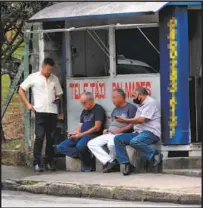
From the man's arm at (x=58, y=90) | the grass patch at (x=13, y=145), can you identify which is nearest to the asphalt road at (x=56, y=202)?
the man's arm at (x=58, y=90)

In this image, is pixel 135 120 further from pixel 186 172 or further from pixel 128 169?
pixel 186 172

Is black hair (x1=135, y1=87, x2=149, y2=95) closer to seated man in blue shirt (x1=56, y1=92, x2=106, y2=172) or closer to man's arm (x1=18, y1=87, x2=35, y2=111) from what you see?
seated man in blue shirt (x1=56, y1=92, x2=106, y2=172)

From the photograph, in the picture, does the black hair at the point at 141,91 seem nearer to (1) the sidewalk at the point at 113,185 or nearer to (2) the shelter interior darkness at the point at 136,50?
(2) the shelter interior darkness at the point at 136,50

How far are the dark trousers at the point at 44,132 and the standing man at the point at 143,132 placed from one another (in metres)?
1.35

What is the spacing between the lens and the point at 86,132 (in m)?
10.6

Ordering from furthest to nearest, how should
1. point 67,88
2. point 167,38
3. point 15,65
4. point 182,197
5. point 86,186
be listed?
1. point 15,65
2. point 67,88
3. point 167,38
4. point 86,186
5. point 182,197

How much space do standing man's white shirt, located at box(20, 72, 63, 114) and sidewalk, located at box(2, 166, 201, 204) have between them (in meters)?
1.11

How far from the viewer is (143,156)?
1007cm

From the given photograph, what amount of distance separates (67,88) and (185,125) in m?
2.42

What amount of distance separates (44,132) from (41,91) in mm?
700

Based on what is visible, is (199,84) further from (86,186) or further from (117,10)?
(86,186)

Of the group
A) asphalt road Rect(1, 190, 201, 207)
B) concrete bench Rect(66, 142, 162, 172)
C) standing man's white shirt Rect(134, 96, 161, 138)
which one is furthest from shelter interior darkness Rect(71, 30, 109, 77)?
asphalt road Rect(1, 190, 201, 207)

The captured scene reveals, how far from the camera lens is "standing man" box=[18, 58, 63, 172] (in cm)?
1067

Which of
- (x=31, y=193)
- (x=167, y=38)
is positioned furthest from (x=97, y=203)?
(x=167, y=38)
